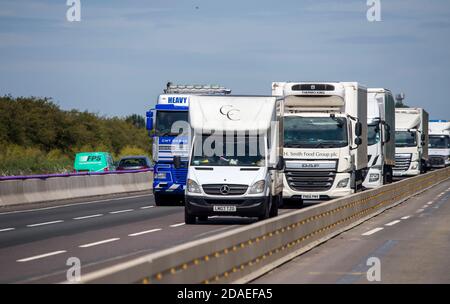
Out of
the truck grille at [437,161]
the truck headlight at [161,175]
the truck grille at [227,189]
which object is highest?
the truck grille at [227,189]

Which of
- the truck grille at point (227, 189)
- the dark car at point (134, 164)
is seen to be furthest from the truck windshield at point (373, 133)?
the truck grille at point (227, 189)

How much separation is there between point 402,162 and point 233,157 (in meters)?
38.0

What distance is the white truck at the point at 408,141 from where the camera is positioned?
206 ft

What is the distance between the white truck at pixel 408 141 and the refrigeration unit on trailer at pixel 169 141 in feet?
95.5

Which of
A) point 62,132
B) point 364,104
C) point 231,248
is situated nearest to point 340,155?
point 364,104

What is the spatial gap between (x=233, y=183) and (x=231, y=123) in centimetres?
196

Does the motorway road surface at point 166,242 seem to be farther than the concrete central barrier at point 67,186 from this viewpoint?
No

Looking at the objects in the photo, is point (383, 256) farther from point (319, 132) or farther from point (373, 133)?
point (373, 133)

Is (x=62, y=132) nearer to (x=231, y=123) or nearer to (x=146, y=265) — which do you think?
(x=231, y=123)

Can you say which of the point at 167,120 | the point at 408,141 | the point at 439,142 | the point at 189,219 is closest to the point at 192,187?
the point at 189,219

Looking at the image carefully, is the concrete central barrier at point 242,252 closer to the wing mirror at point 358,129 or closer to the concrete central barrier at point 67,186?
the wing mirror at point 358,129

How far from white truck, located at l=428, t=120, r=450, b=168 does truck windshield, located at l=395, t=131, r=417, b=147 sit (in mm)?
20322

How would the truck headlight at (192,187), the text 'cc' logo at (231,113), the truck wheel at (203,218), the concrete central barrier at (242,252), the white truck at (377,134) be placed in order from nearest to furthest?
the concrete central barrier at (242,252) → the truck headlight at (192,187) → the text 'cc' logo at (231,113) → the truck wheel at (203,218) → the white truck at (377,134)

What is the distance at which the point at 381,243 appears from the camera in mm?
21625
